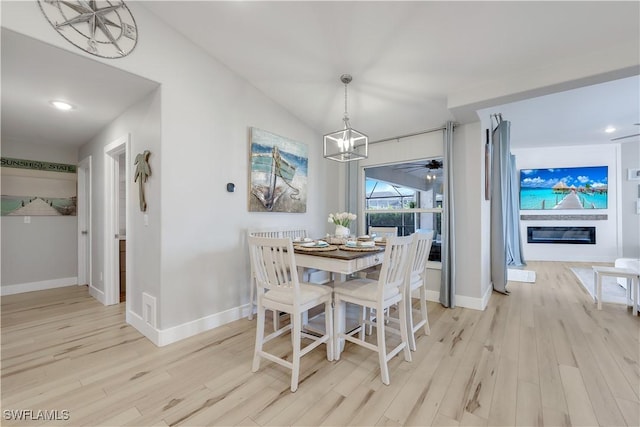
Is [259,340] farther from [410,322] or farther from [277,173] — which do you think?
[277,173]

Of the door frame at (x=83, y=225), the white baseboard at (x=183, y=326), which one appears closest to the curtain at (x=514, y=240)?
the white baseboard at (x=183, y=326)

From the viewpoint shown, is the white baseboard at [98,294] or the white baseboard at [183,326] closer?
the white baseboard at [183,326]

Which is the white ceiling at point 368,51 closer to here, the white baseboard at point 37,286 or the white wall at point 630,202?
the white baseboard at point 37,286

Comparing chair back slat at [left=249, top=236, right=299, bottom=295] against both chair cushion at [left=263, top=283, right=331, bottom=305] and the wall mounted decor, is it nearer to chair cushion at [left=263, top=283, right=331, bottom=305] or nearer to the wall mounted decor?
chair cushion at [left=263, top=283, right=331, bottom=305]

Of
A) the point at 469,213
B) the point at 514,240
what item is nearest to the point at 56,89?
the point at 469,213

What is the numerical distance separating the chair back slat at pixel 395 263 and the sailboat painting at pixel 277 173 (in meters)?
1.84

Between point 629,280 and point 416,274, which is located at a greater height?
point 416,274

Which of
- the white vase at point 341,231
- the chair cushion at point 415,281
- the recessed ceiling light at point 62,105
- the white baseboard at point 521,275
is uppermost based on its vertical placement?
the recessed ceiling light at point 62,105

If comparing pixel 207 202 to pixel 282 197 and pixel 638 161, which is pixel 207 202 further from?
pixel 638 161

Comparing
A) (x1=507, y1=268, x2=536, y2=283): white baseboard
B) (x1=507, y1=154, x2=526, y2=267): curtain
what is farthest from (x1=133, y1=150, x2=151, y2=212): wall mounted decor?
(x1=507, y1=154, x2=526, y2=267): curtain

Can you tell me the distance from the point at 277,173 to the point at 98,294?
2939 millimetres

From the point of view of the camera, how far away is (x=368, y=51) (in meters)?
2.49

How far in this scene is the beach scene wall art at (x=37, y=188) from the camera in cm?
390

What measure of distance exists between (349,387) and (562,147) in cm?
809
